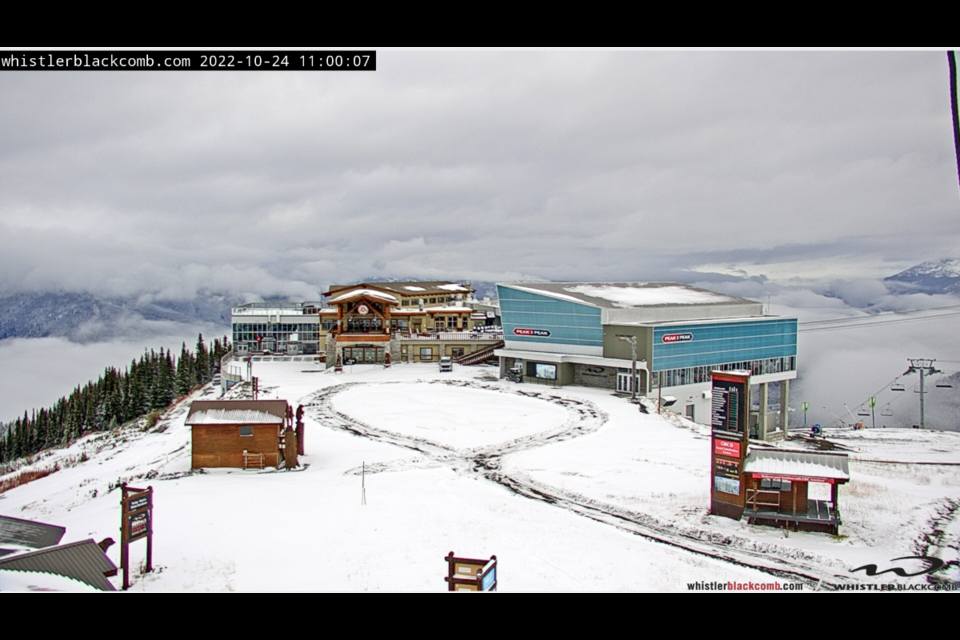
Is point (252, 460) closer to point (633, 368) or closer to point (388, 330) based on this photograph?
point (633, 368)

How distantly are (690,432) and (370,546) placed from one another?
655 inches

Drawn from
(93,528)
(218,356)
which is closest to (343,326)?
(218,356)

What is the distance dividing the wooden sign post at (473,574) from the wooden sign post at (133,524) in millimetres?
A: 5352

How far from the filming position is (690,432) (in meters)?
24.8

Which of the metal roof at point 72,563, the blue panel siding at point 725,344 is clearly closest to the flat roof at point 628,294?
the blue panel siding at point 725,344

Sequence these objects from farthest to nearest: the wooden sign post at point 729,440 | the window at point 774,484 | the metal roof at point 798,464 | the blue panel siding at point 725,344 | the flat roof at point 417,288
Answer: the flat roof at point 417,288, the blue panel siding at point 725,344, the wooden sign post at point 729,440, the window at point 774,484, the metal roof at point 798,464

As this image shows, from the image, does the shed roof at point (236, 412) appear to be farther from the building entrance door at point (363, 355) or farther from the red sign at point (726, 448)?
the building entrance door at point (363, 355)

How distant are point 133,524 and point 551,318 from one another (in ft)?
97.4

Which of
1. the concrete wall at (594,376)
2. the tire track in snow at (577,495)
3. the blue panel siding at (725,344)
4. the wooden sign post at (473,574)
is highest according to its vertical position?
the blue panel siding at (725,344)

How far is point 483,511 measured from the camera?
46.8 ft

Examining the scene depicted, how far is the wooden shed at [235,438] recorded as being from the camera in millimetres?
18406

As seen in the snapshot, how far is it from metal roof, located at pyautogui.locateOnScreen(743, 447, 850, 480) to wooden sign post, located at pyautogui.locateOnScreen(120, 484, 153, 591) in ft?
38.7

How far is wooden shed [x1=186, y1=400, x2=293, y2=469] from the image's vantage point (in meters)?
18.4
